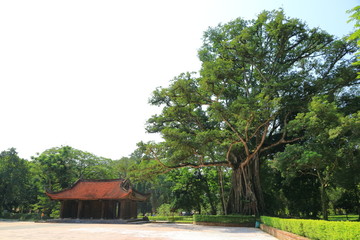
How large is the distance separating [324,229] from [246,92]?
48.3ft

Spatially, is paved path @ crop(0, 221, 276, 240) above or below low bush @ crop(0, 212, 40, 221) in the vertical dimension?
above

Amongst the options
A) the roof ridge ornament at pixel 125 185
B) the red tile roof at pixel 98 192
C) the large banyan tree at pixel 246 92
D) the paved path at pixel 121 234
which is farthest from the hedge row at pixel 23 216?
the large banyan tree at pixel 246 92

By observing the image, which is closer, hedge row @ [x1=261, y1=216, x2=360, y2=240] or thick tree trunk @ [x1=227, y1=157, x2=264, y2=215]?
hedge row @ [x1=261, y1=216, x2=360, y2=240]

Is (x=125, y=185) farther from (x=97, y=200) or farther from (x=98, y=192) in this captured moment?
(x=97, y=200)

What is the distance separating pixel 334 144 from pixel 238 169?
27.2ft

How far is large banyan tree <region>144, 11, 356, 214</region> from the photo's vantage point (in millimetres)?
16891

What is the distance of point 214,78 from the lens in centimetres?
1673

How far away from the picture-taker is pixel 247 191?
20109mm

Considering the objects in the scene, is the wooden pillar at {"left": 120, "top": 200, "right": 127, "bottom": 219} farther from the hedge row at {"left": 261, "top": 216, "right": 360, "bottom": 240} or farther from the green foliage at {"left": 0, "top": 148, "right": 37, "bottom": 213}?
the green foliage at {"left": 0, "top": 148, "right": 37, "bottom": 213}

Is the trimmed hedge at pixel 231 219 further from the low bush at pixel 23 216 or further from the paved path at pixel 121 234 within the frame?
the low bush at pixel 23 216

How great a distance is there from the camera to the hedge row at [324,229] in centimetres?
612

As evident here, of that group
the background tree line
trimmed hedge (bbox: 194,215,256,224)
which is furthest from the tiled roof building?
trimmed hedge (bbox: 194,215,256,224)

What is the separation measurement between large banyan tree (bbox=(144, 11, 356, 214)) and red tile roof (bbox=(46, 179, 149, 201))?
5.70 m

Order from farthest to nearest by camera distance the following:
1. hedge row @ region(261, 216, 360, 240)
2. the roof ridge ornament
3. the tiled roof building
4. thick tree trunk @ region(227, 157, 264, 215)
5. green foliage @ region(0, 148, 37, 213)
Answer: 1. green foliage @ region(0, 148, 37, 213)
2. the roof ridge ornament
3. the tiled roof building
4. thick tree trunk @ region(227, 157, 264, 215)
5. hedge row @ region(261, 216, 360, 240)
